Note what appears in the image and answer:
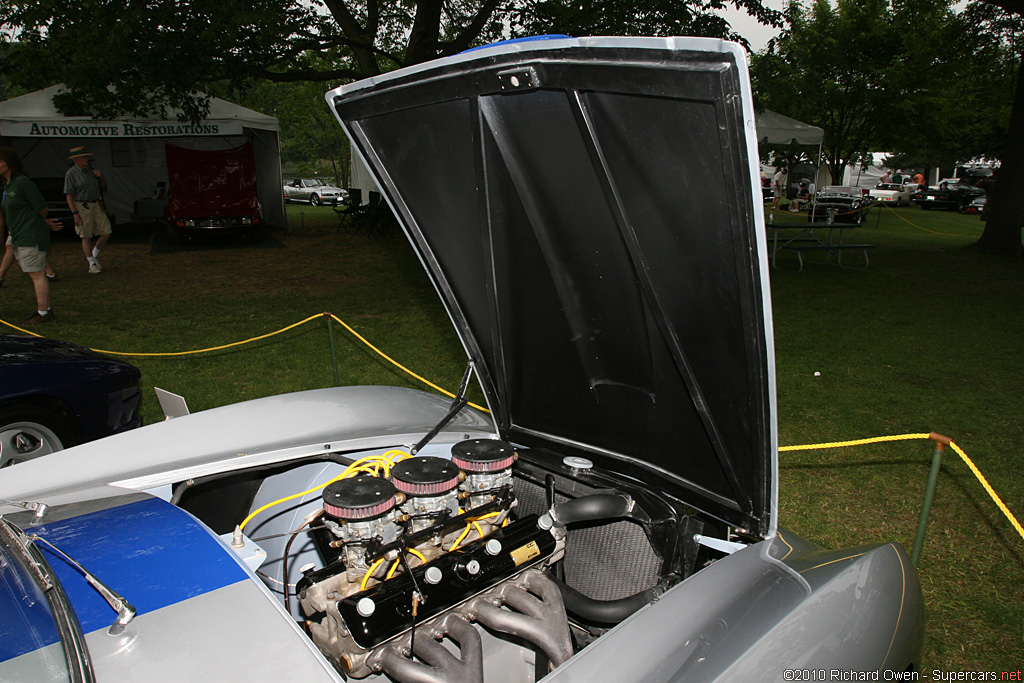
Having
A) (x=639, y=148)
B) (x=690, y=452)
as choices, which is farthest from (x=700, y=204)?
(x=690, y=452)

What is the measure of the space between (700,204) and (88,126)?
16.5 metres

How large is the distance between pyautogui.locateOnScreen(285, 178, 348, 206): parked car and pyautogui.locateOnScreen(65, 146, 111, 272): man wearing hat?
850 inches

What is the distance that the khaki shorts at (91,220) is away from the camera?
10640 mm

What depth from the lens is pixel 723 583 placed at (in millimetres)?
1712

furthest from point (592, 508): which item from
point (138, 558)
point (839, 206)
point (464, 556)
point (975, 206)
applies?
point (975, 206)

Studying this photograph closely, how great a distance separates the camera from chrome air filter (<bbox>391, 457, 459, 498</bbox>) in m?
1.80

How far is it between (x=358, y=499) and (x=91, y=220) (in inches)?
451

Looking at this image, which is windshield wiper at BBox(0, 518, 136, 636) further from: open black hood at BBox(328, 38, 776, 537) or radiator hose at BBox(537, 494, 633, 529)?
open black hood at BBox(328, 38, 776, 537)

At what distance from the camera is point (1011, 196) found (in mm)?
14203

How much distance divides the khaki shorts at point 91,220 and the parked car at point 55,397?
755 cm

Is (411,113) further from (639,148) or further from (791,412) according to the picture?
(791,412)

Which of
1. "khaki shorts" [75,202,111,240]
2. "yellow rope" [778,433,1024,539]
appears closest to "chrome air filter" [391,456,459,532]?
"yellow rope" [778,433,1024,539]

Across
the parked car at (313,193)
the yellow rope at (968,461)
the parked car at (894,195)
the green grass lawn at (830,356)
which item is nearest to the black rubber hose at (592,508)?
the yellow rope at (968,461)

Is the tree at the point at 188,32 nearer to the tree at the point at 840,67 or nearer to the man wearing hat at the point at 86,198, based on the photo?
the man wearing hat at the point at 86,198
